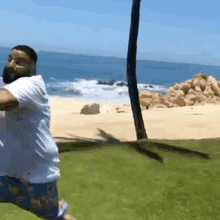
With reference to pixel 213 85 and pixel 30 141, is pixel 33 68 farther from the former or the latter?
pixel 213 85

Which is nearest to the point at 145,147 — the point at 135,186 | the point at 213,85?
the point at 135,186

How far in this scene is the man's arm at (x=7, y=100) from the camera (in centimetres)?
167

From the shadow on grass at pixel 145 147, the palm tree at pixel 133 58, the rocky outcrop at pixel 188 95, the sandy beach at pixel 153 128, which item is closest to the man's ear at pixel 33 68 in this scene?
the shadow on grass at pixel 145 147

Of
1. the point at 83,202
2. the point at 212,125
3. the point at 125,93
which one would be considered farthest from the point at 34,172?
the point at 125,93

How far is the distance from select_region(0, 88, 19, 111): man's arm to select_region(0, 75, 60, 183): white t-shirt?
0.08 meters

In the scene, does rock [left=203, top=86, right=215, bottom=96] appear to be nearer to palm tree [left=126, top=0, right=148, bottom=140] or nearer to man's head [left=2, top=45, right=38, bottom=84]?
palm tree [left=126, top=0, right=148, bottom=140]

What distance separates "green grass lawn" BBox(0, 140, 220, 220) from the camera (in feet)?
10.3

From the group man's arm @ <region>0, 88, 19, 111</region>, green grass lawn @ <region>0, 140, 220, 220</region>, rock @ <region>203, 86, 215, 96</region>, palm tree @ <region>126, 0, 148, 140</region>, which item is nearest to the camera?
man's arm @ <region>0, 88, 19, 111</region>

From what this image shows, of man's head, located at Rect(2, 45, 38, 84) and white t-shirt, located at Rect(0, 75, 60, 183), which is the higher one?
man's head, located at Rect(2, 45, 38, 84)

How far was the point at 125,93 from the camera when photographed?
28953mm

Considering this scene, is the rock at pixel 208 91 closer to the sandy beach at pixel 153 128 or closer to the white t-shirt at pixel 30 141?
the sandy beach at pixel 153 128

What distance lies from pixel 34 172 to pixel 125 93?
2713 centimetres

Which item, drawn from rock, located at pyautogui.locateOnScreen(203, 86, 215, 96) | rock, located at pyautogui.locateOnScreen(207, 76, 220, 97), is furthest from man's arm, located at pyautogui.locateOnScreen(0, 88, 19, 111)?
rock, located at pyautogui.locateOnScreen(207, 76, 220, 97)

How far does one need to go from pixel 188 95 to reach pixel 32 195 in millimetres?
12909
